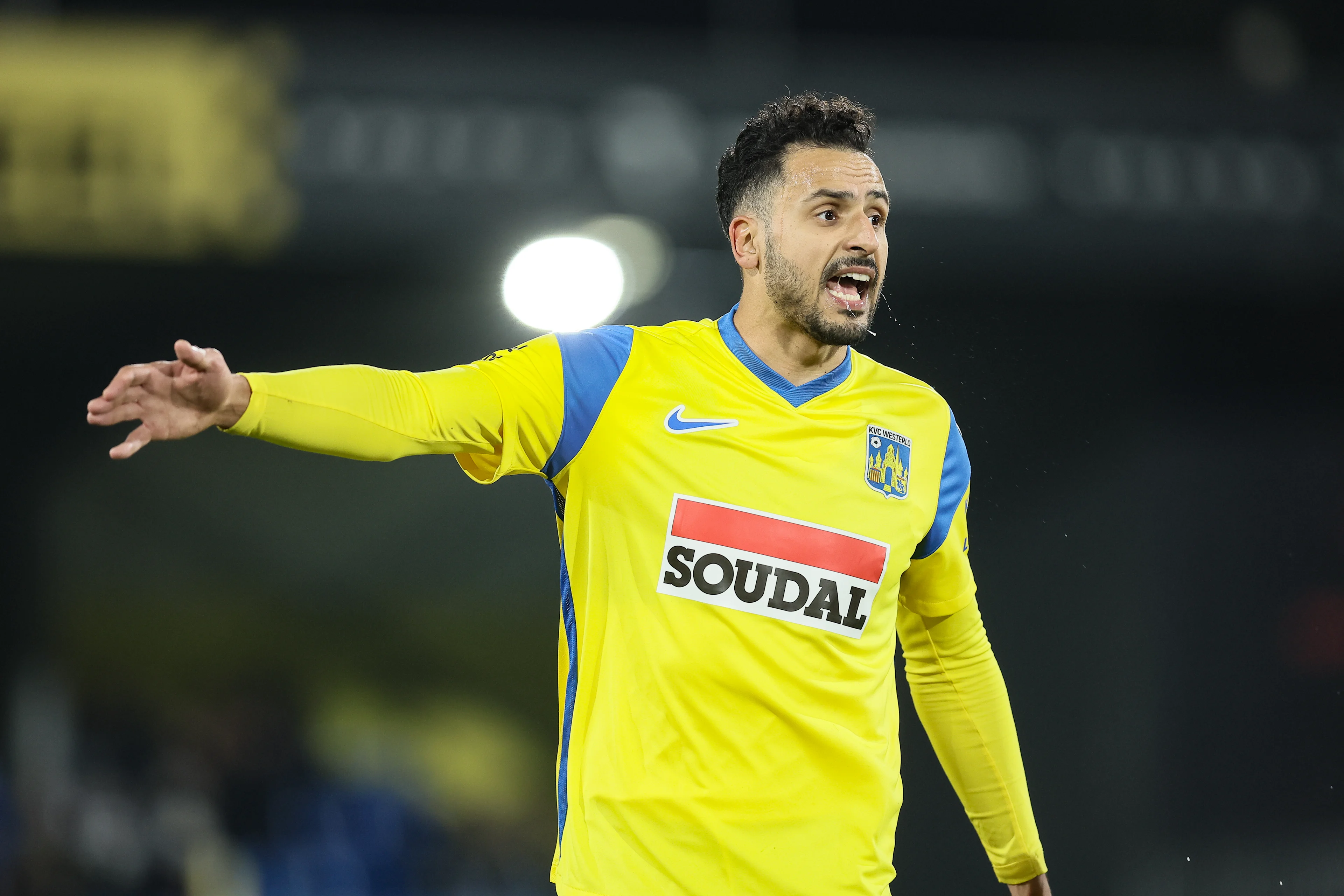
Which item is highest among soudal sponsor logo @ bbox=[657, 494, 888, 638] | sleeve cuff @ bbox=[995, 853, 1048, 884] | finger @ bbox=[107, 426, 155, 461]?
finger @ bbox=[107, 426, 155, 461]

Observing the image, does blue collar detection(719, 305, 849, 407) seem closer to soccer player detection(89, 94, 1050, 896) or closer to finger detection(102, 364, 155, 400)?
soccer player detection(89, 94, 1050, 896)

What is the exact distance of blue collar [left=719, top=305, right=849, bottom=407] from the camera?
2.60 metres

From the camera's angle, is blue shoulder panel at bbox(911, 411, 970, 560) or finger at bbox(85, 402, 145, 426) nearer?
finger at bbox(85, 402, 145, 426)

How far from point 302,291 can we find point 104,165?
41.4 inches

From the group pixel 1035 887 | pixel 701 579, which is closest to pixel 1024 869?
pixel 1035 887

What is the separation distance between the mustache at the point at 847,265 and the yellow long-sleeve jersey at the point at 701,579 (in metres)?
0.23

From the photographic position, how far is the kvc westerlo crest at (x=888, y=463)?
258 cm

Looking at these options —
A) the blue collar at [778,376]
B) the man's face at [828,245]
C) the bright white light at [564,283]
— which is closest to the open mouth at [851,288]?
the man's face at [828,245]

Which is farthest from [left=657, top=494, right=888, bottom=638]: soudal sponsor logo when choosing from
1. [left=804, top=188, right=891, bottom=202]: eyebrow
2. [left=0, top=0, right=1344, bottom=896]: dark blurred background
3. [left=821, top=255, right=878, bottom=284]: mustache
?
[left=0, top=0, right=1344, bottom=896]: dark blurred background

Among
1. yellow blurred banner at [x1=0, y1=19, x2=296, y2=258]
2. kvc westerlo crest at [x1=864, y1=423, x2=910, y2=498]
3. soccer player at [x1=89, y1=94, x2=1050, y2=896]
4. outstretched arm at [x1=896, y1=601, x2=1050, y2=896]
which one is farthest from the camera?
yellow blurred banner at [x1=0, y1=19, x2=296, y2=258]

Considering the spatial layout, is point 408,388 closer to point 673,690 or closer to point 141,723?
point 673,690

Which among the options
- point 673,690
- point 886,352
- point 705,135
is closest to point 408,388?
point 673,690

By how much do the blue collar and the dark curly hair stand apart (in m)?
0.31

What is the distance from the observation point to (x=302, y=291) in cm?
629
